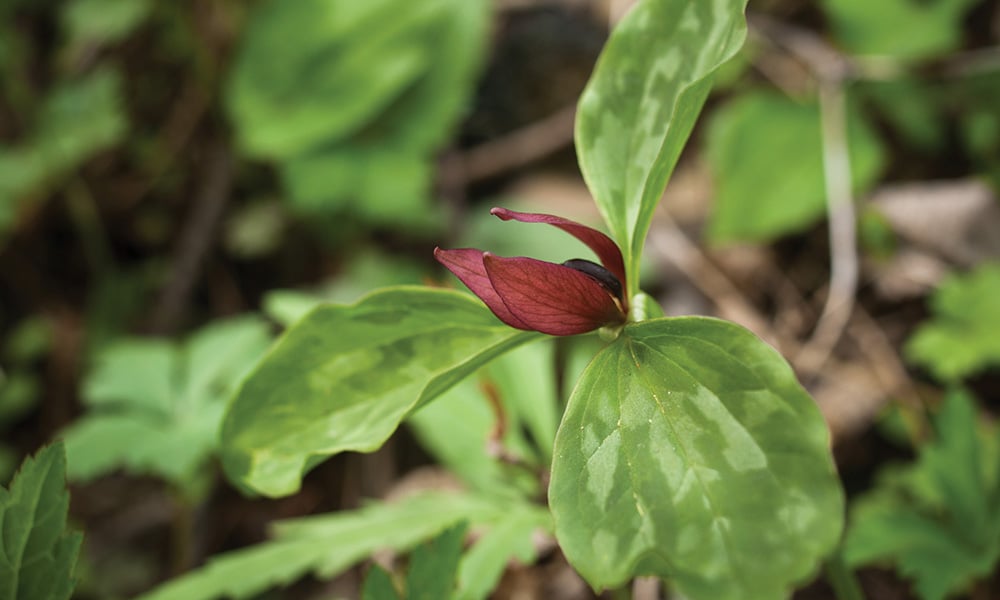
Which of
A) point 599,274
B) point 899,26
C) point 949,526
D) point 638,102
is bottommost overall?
point 949,526

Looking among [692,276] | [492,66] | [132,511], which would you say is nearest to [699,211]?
[692,276]

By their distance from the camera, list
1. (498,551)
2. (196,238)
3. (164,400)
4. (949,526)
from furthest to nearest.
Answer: (196,238)
(164,400)
(949,526)
(498,551)

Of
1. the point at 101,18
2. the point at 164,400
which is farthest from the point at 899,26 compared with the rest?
the point at 101,18


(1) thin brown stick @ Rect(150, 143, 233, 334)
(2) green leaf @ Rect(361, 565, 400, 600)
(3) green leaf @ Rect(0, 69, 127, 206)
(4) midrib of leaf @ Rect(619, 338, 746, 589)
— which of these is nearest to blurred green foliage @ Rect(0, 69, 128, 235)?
(3) green leaf @ Rect(0, 69, 127, 206)

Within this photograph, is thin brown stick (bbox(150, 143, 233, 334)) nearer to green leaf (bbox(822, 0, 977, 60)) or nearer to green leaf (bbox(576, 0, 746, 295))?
green leaf (bbox(576, 0, 746, 295))

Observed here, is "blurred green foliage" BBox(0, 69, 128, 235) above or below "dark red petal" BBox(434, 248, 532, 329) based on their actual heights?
below

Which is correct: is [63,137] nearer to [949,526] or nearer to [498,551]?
[498,551]

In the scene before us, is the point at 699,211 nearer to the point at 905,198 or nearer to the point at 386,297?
the point at 905,198
